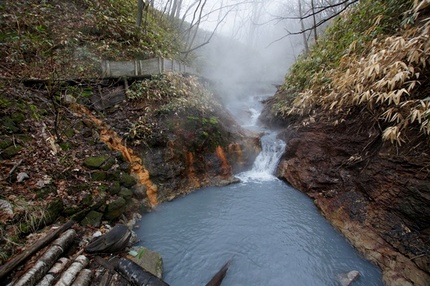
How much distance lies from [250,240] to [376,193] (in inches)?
117

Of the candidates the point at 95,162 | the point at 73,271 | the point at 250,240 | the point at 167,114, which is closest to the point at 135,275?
the point at 73,271

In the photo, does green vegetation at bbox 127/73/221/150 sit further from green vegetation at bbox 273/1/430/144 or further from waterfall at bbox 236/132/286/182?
green vegetation at bbox 273/1/430/144

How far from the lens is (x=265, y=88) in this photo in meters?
22.0

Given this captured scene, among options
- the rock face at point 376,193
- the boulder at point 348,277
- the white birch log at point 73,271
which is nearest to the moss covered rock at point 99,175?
the white birch log at point 73,271

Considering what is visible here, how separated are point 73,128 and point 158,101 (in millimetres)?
2673

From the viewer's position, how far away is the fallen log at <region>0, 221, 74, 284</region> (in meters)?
2.13

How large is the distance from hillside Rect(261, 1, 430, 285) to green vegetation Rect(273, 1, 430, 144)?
0.06ft

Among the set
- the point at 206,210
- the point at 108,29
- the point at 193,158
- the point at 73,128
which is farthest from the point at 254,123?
the point at 73,128

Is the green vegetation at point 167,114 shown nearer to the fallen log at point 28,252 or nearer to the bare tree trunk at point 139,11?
the fallen log at point 28,252

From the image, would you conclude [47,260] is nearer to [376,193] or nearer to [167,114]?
[167,114]

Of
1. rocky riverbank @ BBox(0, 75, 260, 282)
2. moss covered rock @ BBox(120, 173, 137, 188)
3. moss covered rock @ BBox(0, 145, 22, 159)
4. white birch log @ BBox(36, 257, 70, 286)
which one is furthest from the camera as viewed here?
moss covered rock @ BBox(120, 173, 137, 188)

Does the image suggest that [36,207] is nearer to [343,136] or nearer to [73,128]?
[73,128]

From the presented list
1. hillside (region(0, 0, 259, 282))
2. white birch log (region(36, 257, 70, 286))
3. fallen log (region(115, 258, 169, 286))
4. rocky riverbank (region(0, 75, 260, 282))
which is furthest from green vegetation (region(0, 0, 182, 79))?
fallen log (region(115, 258, 169, 286))

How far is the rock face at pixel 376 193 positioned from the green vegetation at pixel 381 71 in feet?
1.49
